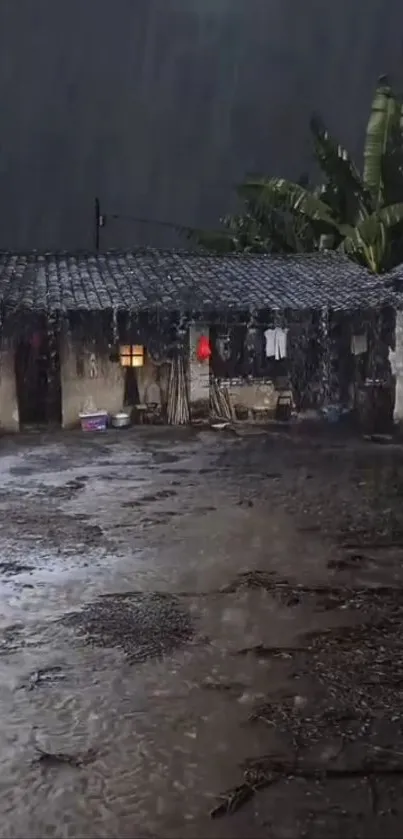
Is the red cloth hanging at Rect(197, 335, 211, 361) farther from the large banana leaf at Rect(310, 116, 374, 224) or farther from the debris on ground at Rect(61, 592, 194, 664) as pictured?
the debris on ground at Rect(61, 592, 194, 664)

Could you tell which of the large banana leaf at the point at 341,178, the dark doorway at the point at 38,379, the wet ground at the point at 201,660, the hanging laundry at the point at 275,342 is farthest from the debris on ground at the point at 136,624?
the large banana leaf at the point at 341,178

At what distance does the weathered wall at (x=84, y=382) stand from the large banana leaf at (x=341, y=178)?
6173 mm

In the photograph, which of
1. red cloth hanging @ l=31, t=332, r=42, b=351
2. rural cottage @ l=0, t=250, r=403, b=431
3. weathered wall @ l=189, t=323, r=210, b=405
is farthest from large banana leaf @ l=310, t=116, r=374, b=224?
red cloth hanging @ l=31, t=332, r=42, b=351

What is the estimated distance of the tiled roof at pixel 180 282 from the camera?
15.9 metres

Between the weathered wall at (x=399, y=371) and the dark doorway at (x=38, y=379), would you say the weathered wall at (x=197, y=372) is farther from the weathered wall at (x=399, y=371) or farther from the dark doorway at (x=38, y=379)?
the weathered wall at (x=399, y=371)

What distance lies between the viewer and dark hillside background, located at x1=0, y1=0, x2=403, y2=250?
20.5 m

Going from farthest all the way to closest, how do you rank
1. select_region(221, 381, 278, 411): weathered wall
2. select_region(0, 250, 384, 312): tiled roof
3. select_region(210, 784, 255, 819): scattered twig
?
select_region(221, 381, 278, 411): weathered wall
select_region(0, 250, 384, 312): tiled roof
select_region(210, 784, 255, 819): scattered twig

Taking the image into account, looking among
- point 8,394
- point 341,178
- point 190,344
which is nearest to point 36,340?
point 8,394

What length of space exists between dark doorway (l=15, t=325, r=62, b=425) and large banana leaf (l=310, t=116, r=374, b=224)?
6.81 m

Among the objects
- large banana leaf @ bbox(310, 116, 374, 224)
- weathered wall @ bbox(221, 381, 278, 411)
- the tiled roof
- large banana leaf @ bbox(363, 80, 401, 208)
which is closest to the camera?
the tiled roof

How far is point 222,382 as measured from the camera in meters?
17.0

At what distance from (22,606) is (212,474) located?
537 cm

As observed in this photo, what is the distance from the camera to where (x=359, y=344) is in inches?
687

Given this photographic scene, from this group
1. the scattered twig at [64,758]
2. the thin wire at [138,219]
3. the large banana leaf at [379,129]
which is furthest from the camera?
the thin wire at [138,219]
